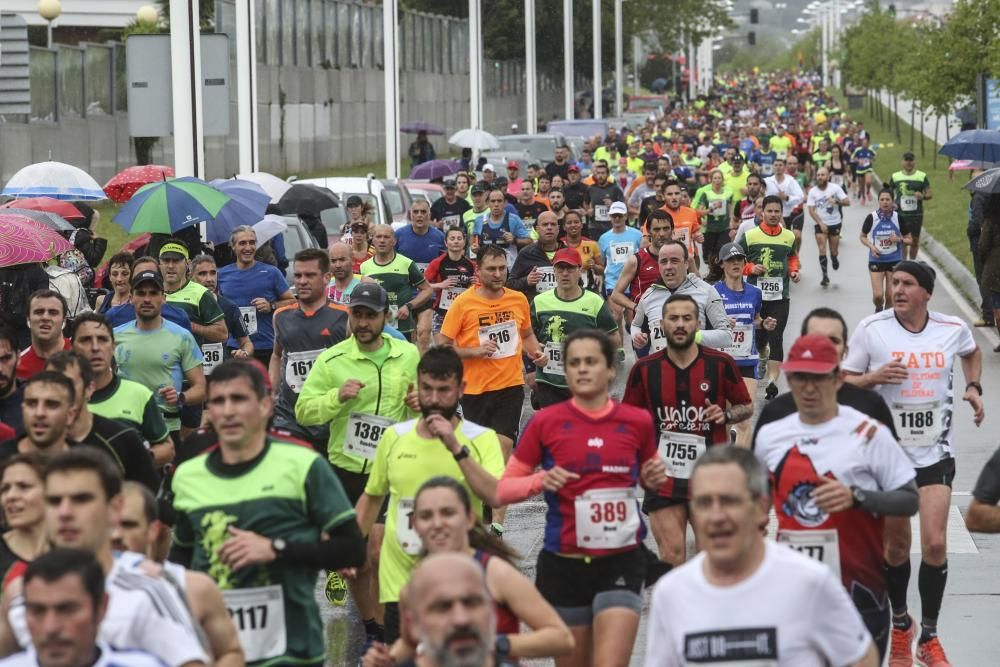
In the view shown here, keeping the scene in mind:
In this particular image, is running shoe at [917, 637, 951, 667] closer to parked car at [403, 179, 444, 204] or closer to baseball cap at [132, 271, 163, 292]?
baseball cap at [132, 271, 163, 292]

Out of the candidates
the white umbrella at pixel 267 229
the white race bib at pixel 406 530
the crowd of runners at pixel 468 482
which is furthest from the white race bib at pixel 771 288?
the white race bib at pixel 406 530

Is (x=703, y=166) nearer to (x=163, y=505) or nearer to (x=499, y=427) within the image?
(x=499, y=427)

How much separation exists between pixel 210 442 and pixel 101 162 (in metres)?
39.5

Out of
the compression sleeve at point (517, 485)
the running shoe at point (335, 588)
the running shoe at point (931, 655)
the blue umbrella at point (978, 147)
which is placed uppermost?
the blue umbrella at point (978, 147)

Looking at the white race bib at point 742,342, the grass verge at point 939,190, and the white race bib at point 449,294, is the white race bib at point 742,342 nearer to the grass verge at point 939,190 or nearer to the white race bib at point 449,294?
the white race bib at point 449,294

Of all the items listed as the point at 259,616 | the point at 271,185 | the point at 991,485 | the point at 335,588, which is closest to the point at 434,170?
the point at 271,185

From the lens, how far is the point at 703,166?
42.8 metres

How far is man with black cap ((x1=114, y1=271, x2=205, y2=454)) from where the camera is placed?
434 inches

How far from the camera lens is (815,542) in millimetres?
7332

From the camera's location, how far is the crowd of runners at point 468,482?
17.6ft

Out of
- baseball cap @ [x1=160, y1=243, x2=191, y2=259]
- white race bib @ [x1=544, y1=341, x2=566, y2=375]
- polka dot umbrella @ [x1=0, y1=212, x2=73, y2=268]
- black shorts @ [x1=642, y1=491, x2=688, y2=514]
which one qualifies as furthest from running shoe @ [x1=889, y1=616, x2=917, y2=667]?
polka dot umbrella @ [x1=0, y1=212, x2=73, y2=268]

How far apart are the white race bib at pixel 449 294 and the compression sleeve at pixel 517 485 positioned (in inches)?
337

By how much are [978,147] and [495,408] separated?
44.7ft

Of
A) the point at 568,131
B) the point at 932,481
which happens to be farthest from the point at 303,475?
the point at 568,131
